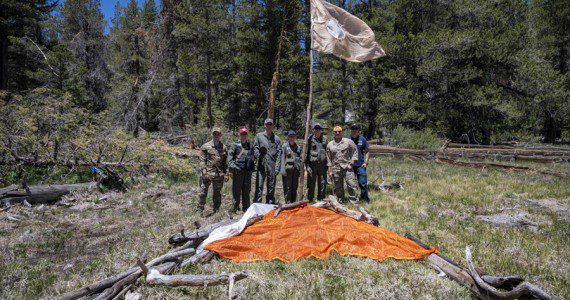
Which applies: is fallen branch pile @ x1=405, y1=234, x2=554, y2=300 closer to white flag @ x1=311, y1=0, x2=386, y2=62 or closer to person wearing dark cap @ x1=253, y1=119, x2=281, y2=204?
person wearing dark cap @ x1=253, y1=119, x2=281, y2=204

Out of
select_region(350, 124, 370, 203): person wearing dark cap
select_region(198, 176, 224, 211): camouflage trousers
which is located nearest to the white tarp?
select_region(198, 176, 224, 211): camouflage trousers

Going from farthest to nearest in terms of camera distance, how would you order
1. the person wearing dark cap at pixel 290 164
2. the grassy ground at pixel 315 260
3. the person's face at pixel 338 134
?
the person's face at pixel 338 134 < the person wearing dark cap at pixel 290 164 < the grassy ground at pixel 315 260

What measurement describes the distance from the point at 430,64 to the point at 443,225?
1891 cm

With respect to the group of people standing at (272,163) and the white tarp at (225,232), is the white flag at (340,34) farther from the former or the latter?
the white tarp at (225,232)

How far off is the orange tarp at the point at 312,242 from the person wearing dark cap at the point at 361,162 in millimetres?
2782

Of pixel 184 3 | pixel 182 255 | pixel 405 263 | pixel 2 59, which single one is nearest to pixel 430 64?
pixel 184 3

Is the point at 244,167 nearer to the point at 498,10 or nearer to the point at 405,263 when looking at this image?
the point at 405,263

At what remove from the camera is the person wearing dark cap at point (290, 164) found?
738cm

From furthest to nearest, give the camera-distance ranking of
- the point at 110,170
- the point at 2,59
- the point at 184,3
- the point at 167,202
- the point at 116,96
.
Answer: the point at 184,3 < the point at 2,59 < the point at 116,96 < the point at 110,170 < the point at 167,202

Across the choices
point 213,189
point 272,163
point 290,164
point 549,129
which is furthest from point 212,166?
point 549,129

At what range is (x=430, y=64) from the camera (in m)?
21.7

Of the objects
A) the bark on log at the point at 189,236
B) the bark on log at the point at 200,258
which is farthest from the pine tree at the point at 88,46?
the bark on log at the point at 200,258

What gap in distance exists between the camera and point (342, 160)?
7.71 m

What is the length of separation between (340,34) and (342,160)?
10.2ft
